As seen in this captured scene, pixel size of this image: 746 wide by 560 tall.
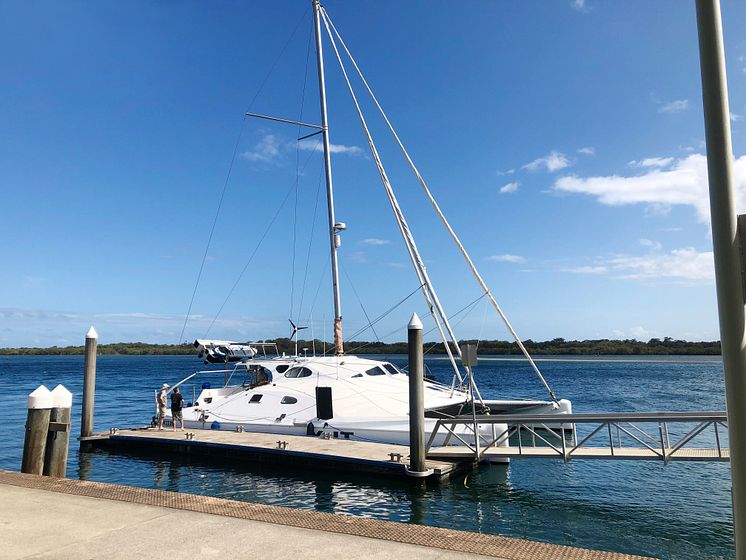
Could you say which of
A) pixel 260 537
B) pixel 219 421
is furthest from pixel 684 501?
pixel 219 421

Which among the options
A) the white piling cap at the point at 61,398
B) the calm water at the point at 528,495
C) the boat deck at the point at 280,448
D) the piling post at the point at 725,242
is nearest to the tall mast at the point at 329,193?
the boat deck at the point at 280,448

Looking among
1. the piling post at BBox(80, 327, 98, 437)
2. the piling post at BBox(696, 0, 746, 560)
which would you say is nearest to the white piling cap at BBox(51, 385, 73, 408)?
the piling post at BBox(80, 327, 98, 437)

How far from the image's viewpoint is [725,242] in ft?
11.5

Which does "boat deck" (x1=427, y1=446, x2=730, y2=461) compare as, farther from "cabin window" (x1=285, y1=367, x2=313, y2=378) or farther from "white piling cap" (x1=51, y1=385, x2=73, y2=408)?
"white piling cap" (x1=51, y1=385, x2=73, y2=408)

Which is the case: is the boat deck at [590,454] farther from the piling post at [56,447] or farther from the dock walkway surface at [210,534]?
the piling post at [56,447]

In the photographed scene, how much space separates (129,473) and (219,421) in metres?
Result: 4.47

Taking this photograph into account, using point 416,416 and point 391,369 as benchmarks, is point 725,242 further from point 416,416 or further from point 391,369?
point 391,369

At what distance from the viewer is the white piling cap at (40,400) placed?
9.92 metres

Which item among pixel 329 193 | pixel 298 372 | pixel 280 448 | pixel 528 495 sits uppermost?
pixel 329 193

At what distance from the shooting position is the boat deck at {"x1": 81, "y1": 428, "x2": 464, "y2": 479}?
14380 mm

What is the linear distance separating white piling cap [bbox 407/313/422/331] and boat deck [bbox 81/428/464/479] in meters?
3.46

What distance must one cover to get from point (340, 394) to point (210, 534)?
42.4 feet

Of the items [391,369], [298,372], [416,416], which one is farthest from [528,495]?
[298,372]

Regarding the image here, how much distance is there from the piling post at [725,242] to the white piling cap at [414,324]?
34.8 ft
